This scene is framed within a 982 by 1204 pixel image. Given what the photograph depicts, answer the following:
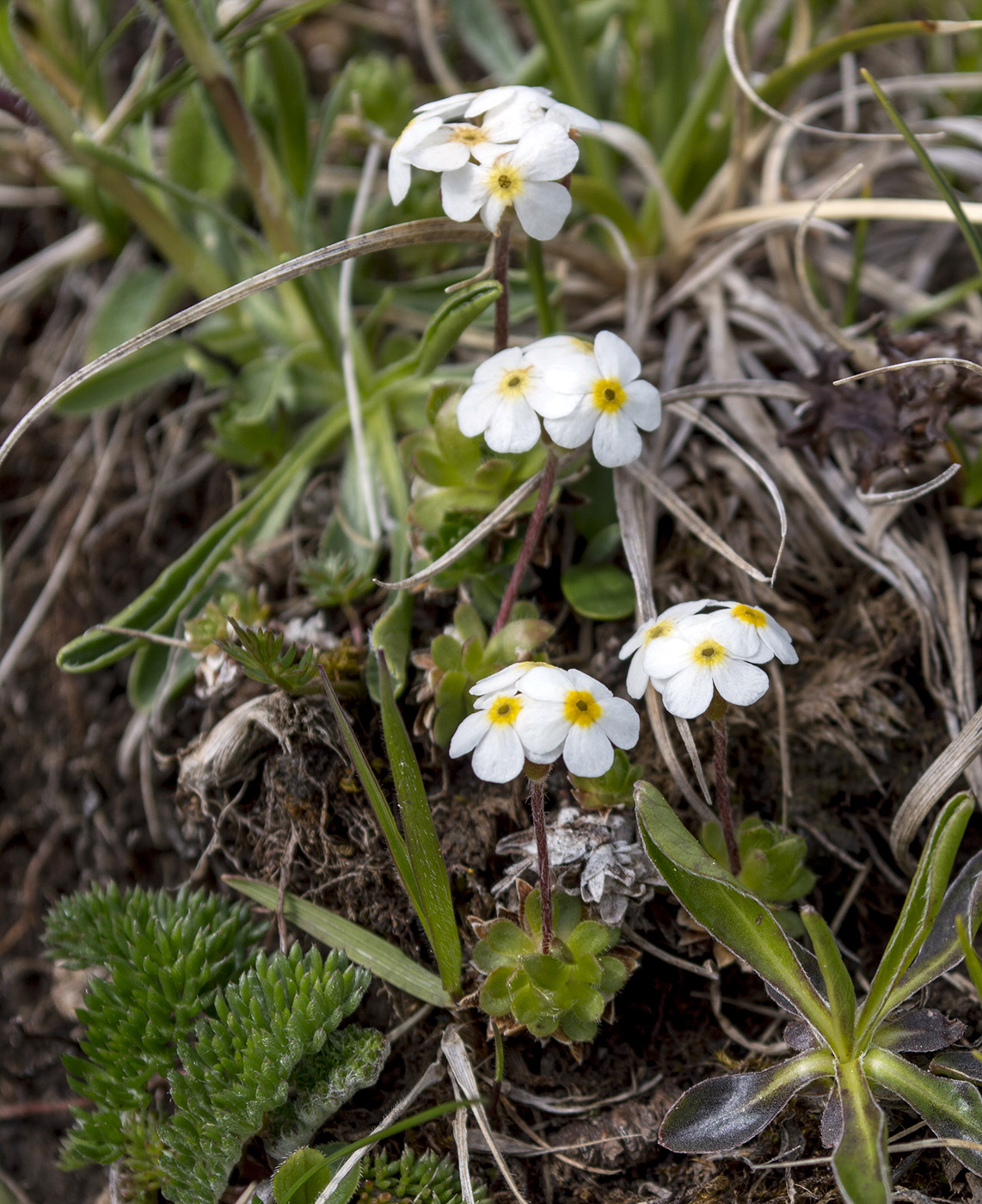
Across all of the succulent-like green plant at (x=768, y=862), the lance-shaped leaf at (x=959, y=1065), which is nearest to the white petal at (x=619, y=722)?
the succulent-like green plant at (x=768, y=862)

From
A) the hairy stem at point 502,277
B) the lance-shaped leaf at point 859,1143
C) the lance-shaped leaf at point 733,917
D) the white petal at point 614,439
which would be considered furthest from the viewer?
the hairy stem at point 502,277

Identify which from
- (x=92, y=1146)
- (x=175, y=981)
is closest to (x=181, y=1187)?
(x=92, y=1146)

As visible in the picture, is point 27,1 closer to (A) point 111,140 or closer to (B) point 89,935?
(A) point 111,140

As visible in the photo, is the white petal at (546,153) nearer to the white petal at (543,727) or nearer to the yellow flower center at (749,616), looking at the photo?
the yellow flower center at (749,616)

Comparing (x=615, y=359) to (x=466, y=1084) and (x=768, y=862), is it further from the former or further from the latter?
(x=466, y=1084)

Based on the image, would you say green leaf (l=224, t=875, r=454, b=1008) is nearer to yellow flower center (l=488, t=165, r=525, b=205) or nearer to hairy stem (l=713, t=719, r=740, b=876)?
hairy stem (l=713, t=719, r=740, b=876)
